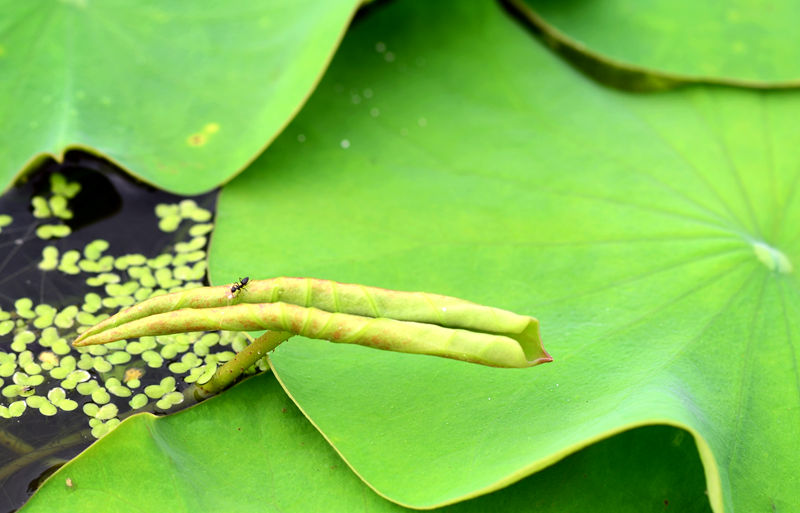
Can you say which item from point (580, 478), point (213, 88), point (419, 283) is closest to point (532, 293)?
point (419, 283)

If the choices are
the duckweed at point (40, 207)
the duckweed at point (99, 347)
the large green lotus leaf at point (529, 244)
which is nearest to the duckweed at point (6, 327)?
the duckweed at point (99, 347)

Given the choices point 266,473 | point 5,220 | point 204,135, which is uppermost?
point 204,135

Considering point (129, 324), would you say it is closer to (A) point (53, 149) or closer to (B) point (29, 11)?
(A) point (53, 149)

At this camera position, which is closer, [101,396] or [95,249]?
[101,396]

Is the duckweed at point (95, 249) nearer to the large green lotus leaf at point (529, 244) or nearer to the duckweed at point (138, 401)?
the large green lotus leaf at point (529, 244)

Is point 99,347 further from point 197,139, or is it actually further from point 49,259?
point 197,139

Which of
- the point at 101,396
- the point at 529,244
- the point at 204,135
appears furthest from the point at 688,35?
the point at 101,396

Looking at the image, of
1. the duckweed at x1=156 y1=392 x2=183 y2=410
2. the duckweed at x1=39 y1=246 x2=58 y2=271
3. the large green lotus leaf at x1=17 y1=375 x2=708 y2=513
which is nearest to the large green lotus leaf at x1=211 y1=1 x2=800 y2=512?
the large green lotus leaf at x1=17 y1=375 x2=708 y2=513
